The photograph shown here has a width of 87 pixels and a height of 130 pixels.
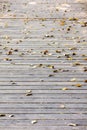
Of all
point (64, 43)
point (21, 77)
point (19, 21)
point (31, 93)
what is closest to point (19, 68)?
point (21, 77)

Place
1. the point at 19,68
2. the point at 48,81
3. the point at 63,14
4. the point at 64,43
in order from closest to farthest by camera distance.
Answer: the point at 48,81
the point at 19,68
the point at 64,43
the point at 63,14

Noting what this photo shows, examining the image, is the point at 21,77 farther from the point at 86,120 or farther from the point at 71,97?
the point at 86,120

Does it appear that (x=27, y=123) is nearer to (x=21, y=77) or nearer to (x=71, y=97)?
(x=71, y=97)

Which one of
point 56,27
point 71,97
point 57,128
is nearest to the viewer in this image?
point 57,128

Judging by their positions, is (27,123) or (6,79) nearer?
(27,123)

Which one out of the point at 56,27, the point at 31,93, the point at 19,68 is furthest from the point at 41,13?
the point at 31,93

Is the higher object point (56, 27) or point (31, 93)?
point (56, 27)

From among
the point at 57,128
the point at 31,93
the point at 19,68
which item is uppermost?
the point at 19,68
